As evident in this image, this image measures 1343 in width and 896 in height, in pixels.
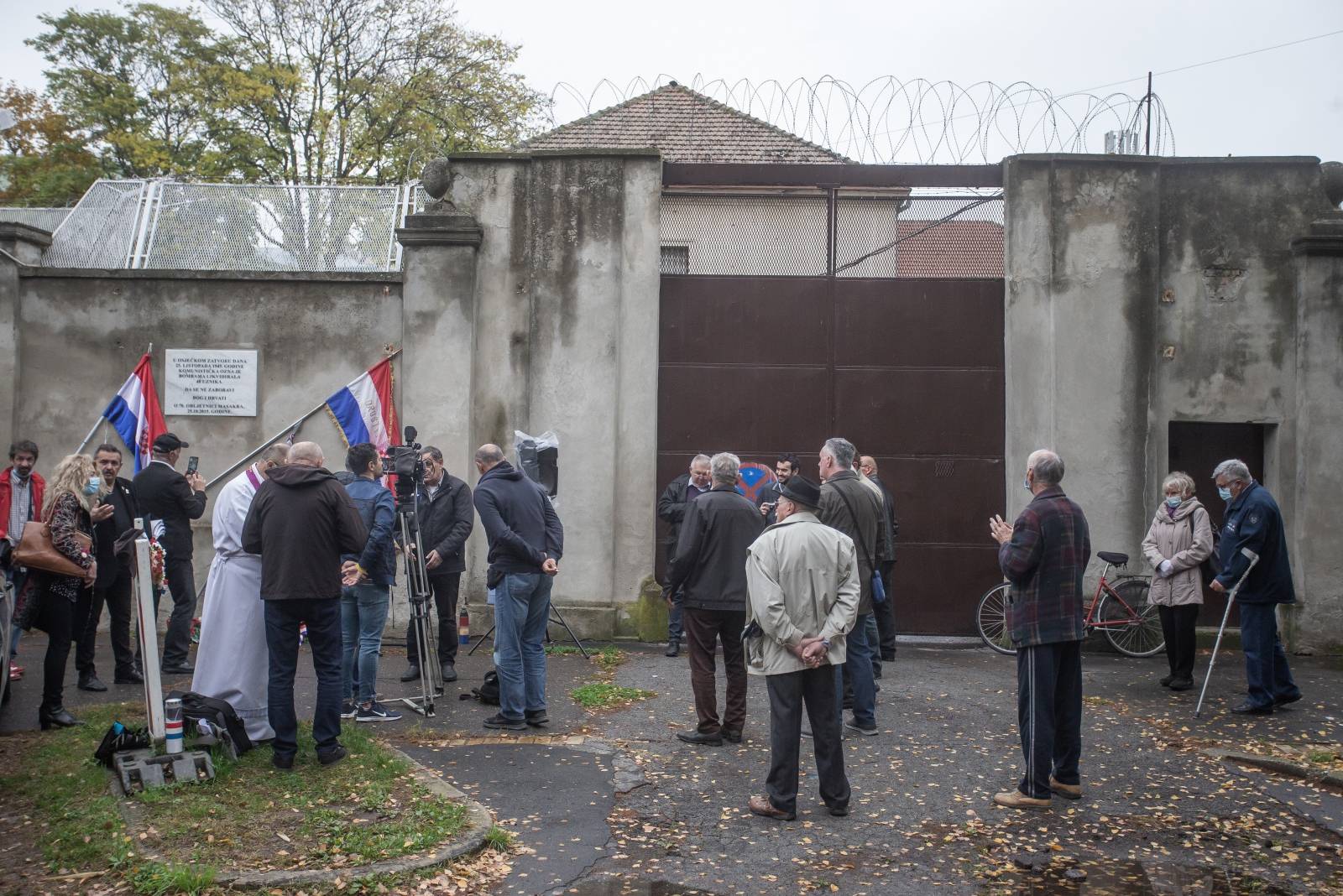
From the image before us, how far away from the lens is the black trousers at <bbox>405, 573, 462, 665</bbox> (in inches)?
367

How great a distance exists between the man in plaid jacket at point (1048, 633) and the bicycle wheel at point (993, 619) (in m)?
5.00

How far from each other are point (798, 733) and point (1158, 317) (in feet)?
25.5

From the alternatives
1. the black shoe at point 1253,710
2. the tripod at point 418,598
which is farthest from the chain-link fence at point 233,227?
the black shoe at point 1253,710

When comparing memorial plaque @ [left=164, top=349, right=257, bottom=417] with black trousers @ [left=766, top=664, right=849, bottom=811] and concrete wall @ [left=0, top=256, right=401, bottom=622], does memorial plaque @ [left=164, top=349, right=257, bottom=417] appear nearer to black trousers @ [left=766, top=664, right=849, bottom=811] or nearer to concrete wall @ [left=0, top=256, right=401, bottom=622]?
concrete wall @ [left=0, top=256, right=401, bottom=622]

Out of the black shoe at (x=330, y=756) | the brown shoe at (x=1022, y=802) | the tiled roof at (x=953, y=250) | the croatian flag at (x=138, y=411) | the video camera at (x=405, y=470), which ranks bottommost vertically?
the brown shoe at (x=1022, y=802)

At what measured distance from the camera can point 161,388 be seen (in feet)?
38.3

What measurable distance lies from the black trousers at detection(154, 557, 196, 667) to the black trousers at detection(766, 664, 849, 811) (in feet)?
19.0

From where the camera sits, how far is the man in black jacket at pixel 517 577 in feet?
24.3

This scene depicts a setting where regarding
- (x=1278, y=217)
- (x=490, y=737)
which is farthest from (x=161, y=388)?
(x=1278, y=217)

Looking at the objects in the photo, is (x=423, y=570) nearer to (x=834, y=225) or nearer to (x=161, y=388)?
(x=161, y=388)

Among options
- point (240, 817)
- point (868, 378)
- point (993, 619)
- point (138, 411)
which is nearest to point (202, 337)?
point (138, 411)

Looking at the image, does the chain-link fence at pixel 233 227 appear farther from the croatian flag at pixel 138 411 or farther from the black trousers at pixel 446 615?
the black trousers at pixel 446 615

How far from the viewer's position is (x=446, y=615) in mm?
9328

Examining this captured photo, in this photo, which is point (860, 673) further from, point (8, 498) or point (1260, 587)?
point (8, 498)
